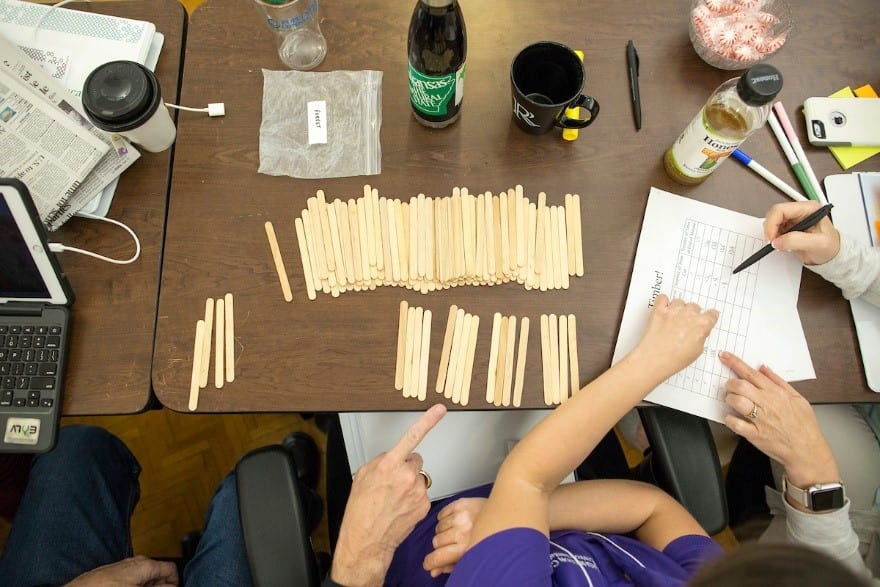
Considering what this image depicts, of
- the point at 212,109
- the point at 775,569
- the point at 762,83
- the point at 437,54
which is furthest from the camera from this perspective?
the point at 212,109

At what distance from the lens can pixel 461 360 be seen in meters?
0.93

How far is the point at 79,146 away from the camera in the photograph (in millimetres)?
947

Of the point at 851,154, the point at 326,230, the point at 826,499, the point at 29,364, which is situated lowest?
the point at 826,499

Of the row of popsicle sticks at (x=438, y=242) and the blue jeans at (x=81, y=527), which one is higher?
the row of popsicle sticks at (x=438, y=242)

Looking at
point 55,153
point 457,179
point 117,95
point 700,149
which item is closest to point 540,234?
point 457,179

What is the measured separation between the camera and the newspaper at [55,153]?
92 cm

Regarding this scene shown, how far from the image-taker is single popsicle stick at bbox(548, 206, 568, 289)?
0.97m

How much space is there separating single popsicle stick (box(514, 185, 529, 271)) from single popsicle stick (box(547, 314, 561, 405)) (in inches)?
4.3

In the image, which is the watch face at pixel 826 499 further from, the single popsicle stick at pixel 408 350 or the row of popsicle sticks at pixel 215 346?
the row of popsicle sticks at pixel 215 346

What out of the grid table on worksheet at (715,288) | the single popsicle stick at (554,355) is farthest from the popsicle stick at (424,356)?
the grid table on worksheet at (715,288)

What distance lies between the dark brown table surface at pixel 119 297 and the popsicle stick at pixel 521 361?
0.61 metres

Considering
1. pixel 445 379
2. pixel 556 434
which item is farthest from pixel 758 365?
pixel 445 379

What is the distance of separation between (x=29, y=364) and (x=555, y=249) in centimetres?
89

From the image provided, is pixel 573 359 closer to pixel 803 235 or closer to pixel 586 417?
pixel 586 417
